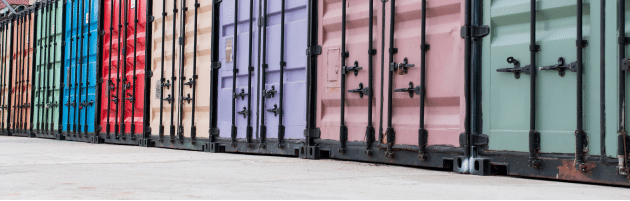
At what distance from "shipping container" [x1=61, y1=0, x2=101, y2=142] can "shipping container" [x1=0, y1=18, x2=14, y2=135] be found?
15.4ft

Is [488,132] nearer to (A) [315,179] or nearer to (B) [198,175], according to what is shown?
(A) [315,179]

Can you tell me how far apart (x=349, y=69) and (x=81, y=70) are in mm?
8048

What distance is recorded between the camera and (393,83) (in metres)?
7.19

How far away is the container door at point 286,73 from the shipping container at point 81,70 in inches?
219

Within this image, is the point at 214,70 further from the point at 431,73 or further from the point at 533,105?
the point at 533,105

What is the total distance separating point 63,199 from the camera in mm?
4152

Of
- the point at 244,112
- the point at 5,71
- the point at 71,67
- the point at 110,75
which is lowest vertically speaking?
the point at 244,112

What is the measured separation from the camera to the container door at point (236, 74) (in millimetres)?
9344

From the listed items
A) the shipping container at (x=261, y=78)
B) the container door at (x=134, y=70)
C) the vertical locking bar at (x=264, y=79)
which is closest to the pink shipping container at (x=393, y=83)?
the shipping container at (x=261, y=78)

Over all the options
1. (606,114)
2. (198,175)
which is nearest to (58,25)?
(198,175)

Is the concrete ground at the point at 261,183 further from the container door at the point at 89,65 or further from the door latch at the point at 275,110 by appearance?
the container door at the point at 89,65

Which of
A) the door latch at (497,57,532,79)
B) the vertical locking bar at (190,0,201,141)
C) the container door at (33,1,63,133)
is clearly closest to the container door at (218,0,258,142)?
the vertical locking bar at (190,0,201,141)

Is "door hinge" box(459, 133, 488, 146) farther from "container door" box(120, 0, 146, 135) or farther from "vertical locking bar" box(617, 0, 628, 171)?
"container door" box(120, 0, 146, 135)

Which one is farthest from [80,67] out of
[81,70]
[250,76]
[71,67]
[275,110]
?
[275,110]
